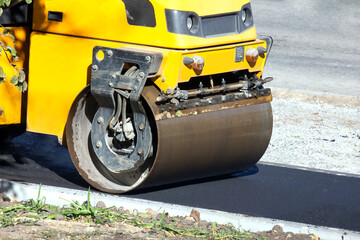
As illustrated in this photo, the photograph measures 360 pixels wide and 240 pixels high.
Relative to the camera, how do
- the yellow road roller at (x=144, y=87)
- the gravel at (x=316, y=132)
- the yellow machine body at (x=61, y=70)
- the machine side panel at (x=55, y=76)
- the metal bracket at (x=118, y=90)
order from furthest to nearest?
the gravel at (x=316, y=132) → the machine side panel at (x=55, y=76) → the yellow machine body at (x=61, y=70) → the yellow road roller at (x=144, y=87) → the metal bracket at (x=118, y=90)

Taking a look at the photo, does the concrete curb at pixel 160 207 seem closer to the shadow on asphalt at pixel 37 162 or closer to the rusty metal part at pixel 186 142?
the rusty metal part at pixel 186 142

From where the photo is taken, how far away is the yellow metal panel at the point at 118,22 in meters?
6.09

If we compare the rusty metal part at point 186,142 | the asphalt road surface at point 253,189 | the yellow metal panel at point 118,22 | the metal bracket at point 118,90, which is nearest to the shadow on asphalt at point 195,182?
the asphalt road surface at point 253,189

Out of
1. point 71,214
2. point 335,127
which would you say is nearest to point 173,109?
point 71,214

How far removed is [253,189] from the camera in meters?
6.72

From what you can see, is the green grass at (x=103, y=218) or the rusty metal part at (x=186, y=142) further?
the rusty metal part at (x=186, y=142)

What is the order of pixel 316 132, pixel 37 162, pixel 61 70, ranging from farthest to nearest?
1. pixel 316 132
2. pixel 37 162
3. pixel 61 70

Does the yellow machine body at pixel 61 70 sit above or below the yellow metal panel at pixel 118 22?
below

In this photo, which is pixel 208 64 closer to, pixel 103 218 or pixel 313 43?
pixel 103 218

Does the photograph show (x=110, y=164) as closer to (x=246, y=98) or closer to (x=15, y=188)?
(x=15, y=188)

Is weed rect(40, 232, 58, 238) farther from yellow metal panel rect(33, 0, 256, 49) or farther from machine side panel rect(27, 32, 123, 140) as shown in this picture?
yellow metal panel rect(33, 0, 256, 49)

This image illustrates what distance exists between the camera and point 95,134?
6.44 metres

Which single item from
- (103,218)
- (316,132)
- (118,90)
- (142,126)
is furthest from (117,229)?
(316,132)

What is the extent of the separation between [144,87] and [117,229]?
119 centimetres
